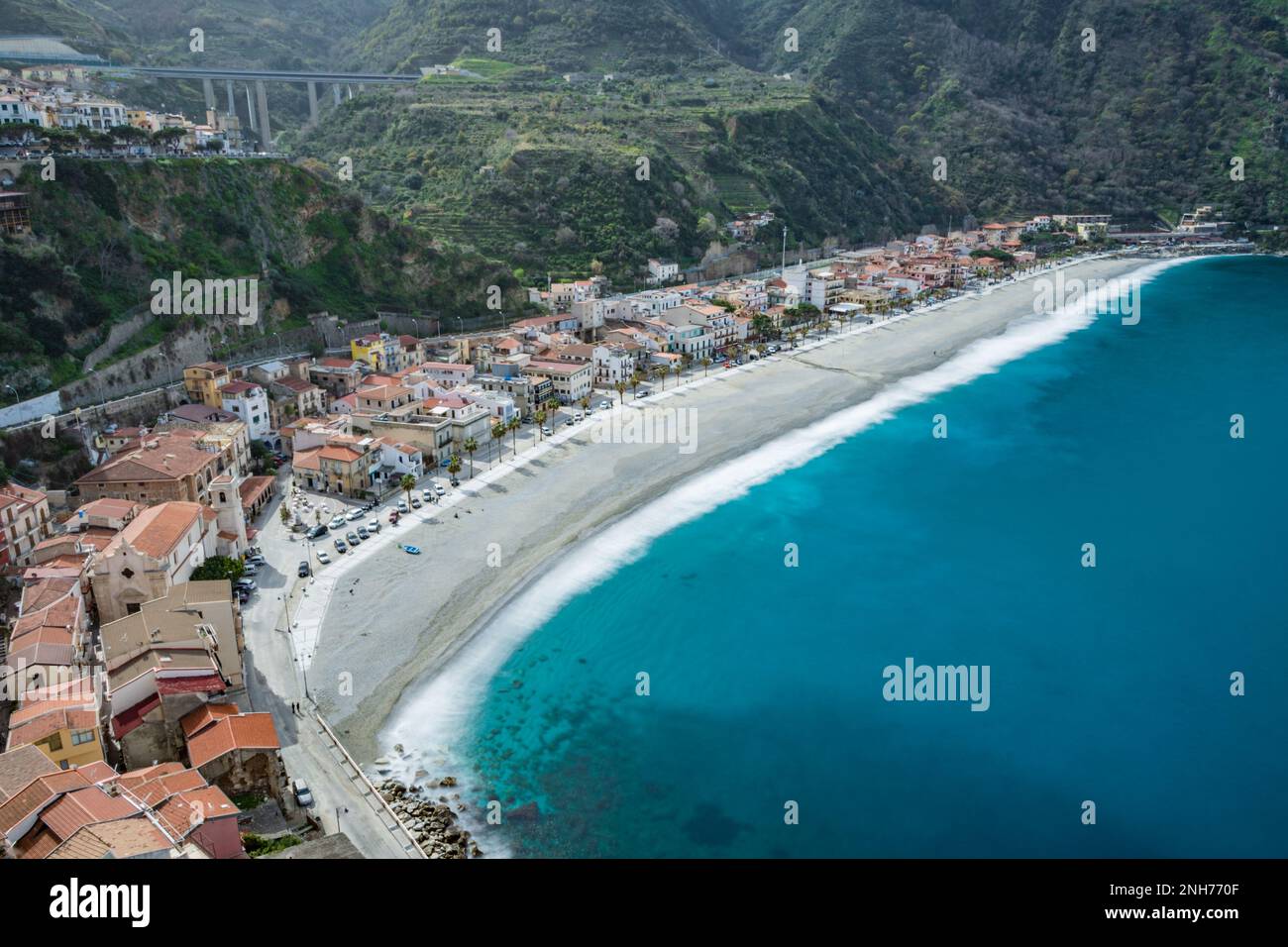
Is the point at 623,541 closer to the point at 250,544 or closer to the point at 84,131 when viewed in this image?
the point at 250,544

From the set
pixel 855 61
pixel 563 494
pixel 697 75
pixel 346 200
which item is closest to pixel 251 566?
pixel 563 494

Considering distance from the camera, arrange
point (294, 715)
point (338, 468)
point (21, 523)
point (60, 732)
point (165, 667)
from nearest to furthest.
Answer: point (60, 732) → point (165, 667) → point (294, 715) → point (21, 523) → point (338, 468)

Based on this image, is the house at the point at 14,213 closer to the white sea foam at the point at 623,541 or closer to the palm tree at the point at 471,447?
the palm tree at the point at 471,447

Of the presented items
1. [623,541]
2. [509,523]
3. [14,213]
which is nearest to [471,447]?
[509,523]

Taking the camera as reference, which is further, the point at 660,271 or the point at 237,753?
the point at 660,271

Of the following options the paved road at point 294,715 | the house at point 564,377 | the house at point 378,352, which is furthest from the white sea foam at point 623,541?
the house at point 378,352

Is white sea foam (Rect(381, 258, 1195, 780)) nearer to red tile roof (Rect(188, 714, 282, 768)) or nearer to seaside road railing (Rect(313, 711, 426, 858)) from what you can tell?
seaside road railing (Rect(313, 711, 426, 858))
